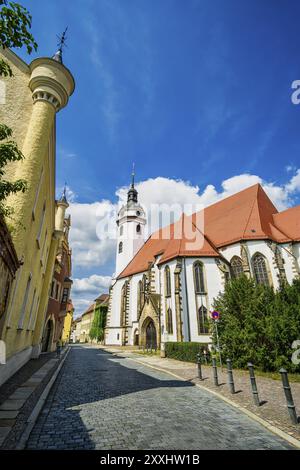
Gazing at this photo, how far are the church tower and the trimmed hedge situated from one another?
2460cm

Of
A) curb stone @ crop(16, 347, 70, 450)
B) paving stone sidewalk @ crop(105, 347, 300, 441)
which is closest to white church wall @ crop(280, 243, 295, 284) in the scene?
paving stone sidewalk @ crop(105, 347, 300, 441)

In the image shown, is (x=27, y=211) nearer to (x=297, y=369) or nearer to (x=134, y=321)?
(x=297, y=369)

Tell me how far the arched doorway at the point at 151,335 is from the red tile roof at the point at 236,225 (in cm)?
751

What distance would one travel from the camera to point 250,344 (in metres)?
13.3

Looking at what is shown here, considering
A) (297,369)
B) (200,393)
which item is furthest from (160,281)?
(200,393)

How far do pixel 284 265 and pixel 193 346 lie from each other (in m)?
13.1

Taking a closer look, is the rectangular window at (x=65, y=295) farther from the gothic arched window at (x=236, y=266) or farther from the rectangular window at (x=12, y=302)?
the rectangular window at (x=12, y=302)

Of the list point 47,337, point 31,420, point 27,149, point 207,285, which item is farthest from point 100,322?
point 31,420

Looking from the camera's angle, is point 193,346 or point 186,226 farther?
point 186,226

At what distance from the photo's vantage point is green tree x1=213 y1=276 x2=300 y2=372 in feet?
40.0

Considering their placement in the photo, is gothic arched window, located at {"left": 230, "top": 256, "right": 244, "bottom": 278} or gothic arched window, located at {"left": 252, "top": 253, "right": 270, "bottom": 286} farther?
gothic arched window, located at {"left": 230, "top": 256, "right": 244, "bottom": 278}

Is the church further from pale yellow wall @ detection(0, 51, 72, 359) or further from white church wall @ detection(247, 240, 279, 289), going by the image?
pale yellow wall @ detection(0, 51, 72, 359)

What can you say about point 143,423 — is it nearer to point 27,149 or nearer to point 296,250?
point 27,149

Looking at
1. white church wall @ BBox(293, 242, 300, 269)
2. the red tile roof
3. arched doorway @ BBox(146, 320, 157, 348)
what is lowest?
arched doorway @ BBox(146, 320, 157, 348)
